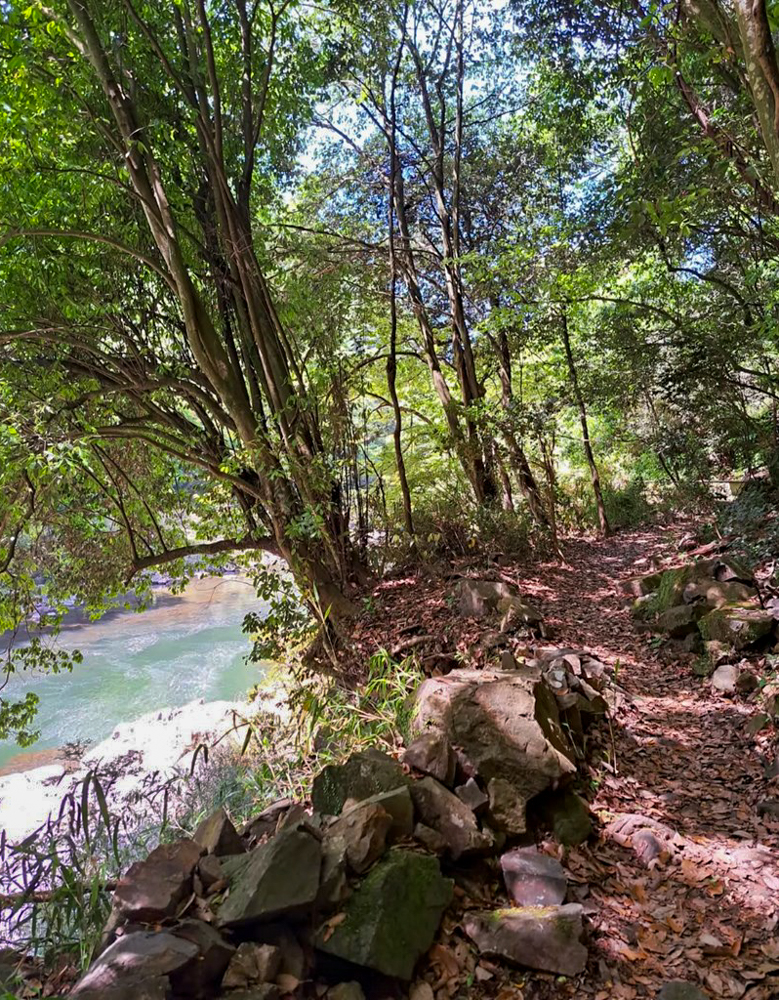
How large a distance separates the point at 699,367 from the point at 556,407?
2.00m

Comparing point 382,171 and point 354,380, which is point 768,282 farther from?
point 382,171

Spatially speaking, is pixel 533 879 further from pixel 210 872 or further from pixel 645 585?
pixel 645 585

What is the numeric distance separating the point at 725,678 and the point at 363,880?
2.90 metres

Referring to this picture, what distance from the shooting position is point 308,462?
18.4ft

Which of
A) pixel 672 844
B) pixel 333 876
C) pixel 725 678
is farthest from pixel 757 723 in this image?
pixel 333 876

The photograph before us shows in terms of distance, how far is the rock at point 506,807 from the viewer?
8.71ft

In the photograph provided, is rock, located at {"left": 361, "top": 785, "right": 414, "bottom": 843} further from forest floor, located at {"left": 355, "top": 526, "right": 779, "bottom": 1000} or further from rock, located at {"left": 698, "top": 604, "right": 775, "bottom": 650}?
rock, located at {"left": 698, "top": 604, "right": 775, "bottom": 650}

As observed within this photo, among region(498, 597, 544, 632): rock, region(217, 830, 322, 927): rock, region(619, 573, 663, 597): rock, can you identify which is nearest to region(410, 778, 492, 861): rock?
region(217, 830, 322, 927): rock

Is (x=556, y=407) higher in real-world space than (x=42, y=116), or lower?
lower

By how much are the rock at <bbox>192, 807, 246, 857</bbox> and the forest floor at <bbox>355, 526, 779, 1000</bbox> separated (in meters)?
1.15

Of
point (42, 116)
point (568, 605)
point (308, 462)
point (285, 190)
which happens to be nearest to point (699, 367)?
point (568, 605)

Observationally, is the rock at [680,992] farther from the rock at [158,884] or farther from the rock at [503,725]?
the rock at [158,884]

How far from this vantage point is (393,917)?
6.90ft

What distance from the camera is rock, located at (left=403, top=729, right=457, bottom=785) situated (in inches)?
111
